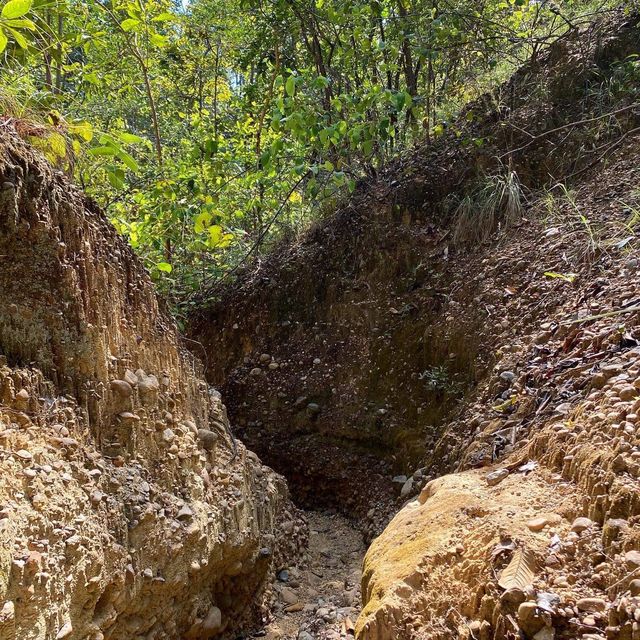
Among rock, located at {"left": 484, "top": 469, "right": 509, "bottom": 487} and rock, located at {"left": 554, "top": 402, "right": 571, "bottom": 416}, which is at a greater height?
rock, located at {"left": 554, "top": 402, "right": 571, "bottom": 416}

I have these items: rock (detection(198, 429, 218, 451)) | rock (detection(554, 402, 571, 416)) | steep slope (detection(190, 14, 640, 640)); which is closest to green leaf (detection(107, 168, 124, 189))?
rock (detection(198, 429, 218, 451))

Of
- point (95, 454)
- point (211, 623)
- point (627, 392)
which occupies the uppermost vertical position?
point (95, 454)

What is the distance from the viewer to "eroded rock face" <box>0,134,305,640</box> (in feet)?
6.02

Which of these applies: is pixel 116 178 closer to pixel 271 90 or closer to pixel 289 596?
pixel 289 596

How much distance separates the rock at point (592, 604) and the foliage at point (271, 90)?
2.78m

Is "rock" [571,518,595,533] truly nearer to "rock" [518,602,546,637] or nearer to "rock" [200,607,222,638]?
"rock" [518,602,546,637]

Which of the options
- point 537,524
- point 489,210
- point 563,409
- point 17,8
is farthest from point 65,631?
point 489,210

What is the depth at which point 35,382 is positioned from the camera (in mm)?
2076

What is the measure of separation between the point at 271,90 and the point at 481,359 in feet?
12.7

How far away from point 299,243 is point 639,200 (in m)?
2.98

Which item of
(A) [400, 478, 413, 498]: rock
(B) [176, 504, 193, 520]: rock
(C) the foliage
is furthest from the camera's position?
(C) the foliage

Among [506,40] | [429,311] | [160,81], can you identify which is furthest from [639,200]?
[160,81]

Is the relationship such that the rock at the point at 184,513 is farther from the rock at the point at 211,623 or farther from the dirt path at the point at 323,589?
the dirt path at the point at 323,589

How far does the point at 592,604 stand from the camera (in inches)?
56.5
